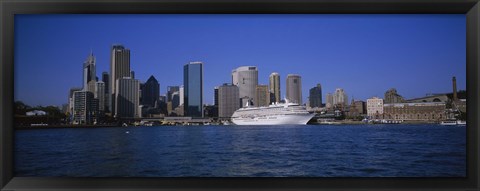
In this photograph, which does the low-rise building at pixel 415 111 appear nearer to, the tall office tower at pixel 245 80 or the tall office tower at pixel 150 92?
the tall office tower at pixel 245 80

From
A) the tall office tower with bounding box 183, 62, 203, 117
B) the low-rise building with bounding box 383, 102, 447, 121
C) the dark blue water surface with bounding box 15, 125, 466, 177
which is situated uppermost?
the tall office tower with bounding box 183, 62, 203, 117

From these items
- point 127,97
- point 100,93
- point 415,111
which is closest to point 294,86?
point 415,111

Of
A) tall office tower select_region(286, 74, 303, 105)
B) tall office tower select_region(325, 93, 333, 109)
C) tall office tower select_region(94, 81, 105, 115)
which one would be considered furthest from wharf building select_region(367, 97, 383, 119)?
tall office tower select_region(94, 81, 105, 115)

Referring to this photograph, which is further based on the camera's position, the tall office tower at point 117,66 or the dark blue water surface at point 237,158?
the tall office tower at point 117,66

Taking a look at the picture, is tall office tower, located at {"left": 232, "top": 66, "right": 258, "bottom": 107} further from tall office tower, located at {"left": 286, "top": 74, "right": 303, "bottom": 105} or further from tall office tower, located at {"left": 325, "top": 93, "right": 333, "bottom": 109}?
tall office tower, located at {"left": 325, "top": 93, "right": 333, "bottom": 109}
